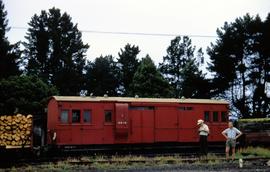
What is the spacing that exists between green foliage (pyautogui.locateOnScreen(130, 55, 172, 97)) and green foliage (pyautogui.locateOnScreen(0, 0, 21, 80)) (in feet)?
48.6

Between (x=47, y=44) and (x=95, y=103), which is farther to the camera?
(x=47, y=44)

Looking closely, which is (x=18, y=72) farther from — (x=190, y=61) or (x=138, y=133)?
(x=138, y=133)

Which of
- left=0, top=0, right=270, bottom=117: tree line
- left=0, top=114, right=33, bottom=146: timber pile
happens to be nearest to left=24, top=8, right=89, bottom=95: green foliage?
left=0, top=0, right=270, bottom=117: tree line

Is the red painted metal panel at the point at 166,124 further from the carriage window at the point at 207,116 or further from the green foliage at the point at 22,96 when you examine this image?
the green foliage at the point at 22,96

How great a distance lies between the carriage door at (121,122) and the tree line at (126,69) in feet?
50.0

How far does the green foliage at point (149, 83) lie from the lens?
1890 inches

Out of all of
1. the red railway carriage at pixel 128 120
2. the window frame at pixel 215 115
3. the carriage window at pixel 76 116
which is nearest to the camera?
the red railway carriage at pixel 128 120

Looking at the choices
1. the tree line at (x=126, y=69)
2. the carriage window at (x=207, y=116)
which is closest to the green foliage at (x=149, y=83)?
the tree line at (x=126, y=69)

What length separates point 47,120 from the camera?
22.3 m

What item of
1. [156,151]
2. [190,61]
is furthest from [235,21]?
[156,151]

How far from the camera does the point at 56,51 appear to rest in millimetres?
58094

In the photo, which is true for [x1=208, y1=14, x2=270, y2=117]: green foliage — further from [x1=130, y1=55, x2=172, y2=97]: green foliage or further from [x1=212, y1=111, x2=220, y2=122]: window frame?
[x1=212, y1=111, x2=220, y2=122]: window frame

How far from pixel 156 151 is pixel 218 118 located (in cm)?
404

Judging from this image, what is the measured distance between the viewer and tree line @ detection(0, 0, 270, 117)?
3933cm
